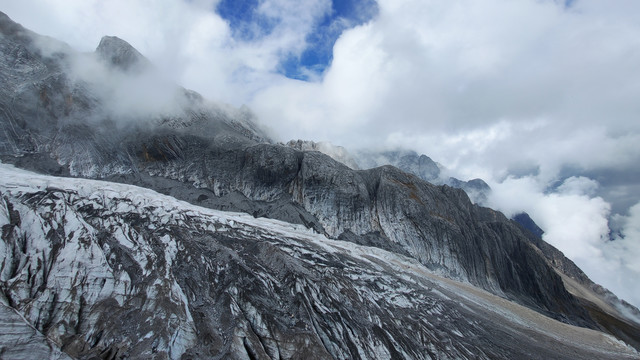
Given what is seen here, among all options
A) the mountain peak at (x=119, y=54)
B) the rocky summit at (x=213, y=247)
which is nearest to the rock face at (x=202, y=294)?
the rocky summit at (x=213, y=247)

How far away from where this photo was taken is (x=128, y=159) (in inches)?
3445

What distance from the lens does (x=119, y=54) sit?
10556cm

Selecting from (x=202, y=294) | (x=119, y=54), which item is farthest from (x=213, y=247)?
(x=119, y=54)

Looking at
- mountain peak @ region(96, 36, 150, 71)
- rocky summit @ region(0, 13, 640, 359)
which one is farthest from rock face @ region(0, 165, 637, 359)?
mountain peak @ region(96, 36, 150, 71)

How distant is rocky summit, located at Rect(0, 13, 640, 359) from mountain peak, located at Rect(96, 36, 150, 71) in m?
0.54

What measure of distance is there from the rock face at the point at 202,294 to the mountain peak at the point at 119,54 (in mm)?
57528

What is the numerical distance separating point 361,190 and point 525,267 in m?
57.0

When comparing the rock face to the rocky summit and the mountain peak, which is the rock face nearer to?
the rocky summit

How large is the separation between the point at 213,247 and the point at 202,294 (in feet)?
34.3

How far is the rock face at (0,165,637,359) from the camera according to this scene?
→ 3409cm

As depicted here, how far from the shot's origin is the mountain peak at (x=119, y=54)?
105 metres

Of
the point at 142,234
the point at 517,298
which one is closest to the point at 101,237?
the point at 142,234

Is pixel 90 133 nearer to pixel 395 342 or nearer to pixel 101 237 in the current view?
pixel 101 237

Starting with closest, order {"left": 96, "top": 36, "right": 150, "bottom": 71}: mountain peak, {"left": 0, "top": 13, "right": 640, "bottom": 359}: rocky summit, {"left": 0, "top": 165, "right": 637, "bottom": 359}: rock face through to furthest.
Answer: {"left": 0, "top": 165, "right": 637, "bottom": 359}: rock face → {"left": 0, "top": 13, "right": 640, "bottom": 359}: rocky summit → {"left": 96, "top": 36, "right": 150, "bottom": 71}: mountain peak
